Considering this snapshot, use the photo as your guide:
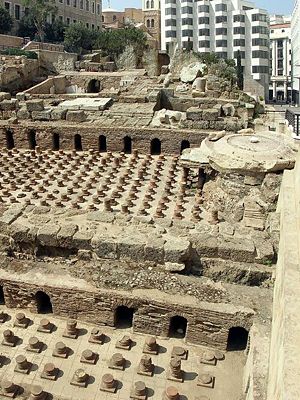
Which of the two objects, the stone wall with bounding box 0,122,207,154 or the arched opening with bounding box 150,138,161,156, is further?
the arched opening with bounding box 150,138,161,156

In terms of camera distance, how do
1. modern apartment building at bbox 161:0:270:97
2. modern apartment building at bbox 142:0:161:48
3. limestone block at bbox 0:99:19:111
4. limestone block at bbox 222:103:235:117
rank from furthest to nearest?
modern apartment building at bbox 142:0:161:48 < modern apartment building at bbox 161:0:270:97 < limestone block at bbox 0:99:19:111 < limestone block at bbox 222:103:235:117

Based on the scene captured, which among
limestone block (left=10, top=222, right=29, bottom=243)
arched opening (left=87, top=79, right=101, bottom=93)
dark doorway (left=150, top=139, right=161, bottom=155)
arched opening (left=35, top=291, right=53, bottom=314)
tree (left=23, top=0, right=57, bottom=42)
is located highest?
tree (left=23, top=0, right=57, bottom=42)

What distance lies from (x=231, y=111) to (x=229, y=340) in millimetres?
12993

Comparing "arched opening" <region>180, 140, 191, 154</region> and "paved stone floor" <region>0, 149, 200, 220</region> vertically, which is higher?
"arched opening" <region>180, 140, 191, 154</region>

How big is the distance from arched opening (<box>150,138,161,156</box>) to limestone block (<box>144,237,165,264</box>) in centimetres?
920

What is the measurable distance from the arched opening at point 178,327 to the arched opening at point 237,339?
2.47ft

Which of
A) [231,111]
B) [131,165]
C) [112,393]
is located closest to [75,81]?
[231,111]

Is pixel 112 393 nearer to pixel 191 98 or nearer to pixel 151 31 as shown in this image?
pixel 191 98

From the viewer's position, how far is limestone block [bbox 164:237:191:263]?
23.6ft

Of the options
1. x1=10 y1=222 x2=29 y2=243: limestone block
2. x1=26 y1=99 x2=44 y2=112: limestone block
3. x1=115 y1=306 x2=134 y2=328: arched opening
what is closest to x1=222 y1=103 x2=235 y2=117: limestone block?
x1=26 y1=99 x2=44 y2=112: limestone block

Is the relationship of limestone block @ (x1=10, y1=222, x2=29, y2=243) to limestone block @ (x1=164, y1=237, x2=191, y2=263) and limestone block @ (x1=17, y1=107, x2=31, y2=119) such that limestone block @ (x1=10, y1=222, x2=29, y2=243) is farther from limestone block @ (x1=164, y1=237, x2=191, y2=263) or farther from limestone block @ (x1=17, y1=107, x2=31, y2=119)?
limestone block @ (x1=17, y1=107, x2=31, y2=119)

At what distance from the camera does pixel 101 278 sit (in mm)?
7199

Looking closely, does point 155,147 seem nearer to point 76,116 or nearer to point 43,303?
point 76,116

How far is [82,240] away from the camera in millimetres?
7656
